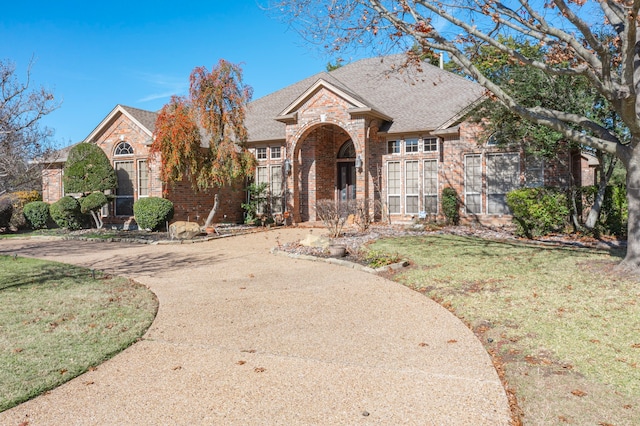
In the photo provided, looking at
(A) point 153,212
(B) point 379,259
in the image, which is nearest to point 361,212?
(B) point 379,259

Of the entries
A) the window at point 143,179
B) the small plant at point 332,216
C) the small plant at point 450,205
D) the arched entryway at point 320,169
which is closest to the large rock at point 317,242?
the small plant at point 332,216

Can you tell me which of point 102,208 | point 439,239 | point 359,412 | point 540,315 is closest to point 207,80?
point 102,208

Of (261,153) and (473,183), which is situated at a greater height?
(261,153)

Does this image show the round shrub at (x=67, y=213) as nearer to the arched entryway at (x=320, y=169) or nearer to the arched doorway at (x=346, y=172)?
the arched entryway at (x=320, y=169)

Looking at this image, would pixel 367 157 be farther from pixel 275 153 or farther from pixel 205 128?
pixel 205 128

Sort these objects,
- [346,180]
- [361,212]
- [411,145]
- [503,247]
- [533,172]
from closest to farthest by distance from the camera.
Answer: [503,247]
[533,172]
[361,212]
[411,145]
[346,180]

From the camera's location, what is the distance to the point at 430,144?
18000mm

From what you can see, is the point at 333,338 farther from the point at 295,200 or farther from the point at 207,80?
the point at 295,200

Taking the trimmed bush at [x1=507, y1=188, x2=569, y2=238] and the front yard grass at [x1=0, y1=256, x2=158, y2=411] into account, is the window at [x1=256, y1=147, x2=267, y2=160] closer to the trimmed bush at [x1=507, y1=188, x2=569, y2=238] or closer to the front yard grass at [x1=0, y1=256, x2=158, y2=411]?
the trimmed bush at [x1=507, y1=188, x2=569, y2=238]

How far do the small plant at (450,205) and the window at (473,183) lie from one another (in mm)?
428

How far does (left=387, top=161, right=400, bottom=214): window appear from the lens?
18.6m

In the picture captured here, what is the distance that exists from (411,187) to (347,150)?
414cm

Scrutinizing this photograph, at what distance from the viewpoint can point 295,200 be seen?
19.6 meters

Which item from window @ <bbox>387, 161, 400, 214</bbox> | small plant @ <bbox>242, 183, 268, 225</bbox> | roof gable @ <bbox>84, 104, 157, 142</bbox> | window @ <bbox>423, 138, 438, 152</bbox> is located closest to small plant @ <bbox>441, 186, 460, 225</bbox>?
window @ <bbox>423, 138, 438, 152</bbox>
